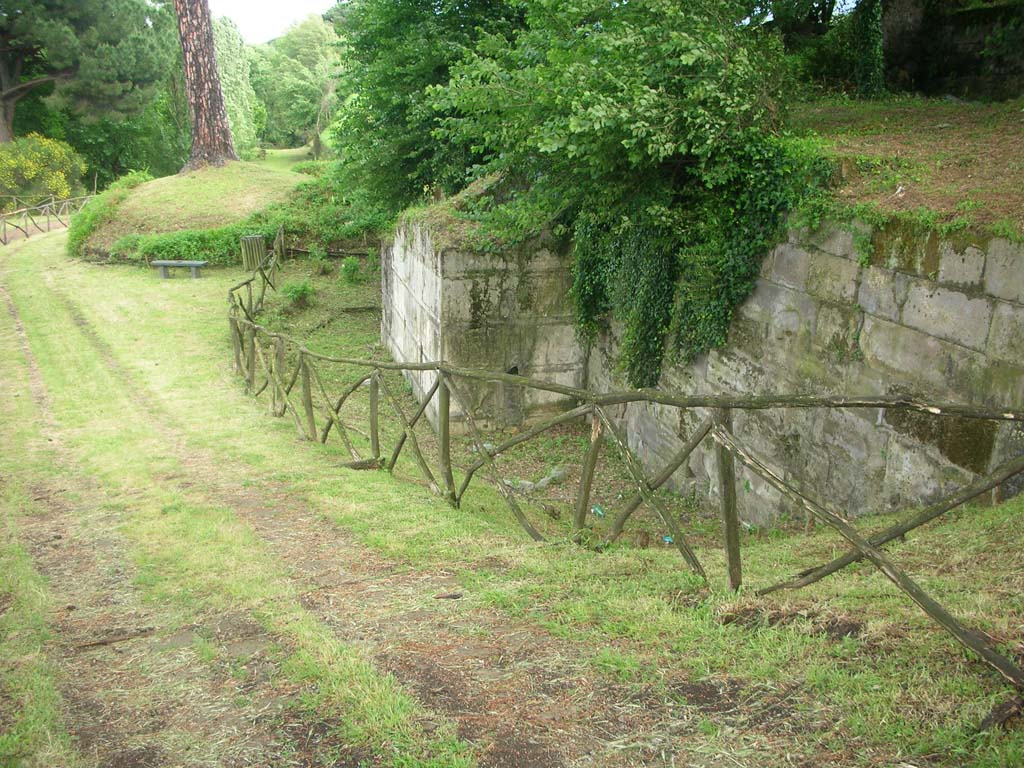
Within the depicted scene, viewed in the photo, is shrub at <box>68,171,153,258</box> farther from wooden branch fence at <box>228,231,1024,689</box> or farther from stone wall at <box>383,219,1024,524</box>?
Answer: wooden branch fence at <box>228,231,1024,689</box>

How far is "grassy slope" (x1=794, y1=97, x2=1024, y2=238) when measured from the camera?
207 inches

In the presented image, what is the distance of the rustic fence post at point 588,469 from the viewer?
468 cm

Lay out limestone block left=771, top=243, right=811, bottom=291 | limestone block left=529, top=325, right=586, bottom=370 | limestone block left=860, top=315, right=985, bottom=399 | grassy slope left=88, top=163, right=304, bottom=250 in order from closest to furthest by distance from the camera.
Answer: limestone block left=860, top=315, right=985, bottom=399, limestone block left=771, top=243, right=811, bottom=291, limestone block left=529, top=325, right=586, bottom=370, grassy slope left=88, top=163, right=304, bottom=250

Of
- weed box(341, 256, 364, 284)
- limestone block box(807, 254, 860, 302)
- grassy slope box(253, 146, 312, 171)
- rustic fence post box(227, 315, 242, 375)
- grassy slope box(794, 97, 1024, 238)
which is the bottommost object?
rustic fence post box(227, 315, 242, 375)

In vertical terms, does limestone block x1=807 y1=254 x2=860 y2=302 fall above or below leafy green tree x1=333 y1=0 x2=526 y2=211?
below

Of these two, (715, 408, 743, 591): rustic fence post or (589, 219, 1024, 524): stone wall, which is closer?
(715, 408, 743, 591): rustic fence post

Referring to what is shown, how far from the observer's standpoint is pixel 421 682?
3.29 m

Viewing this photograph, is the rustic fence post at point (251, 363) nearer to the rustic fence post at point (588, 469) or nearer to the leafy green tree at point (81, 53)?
the rustic fence post at point (588, 469)

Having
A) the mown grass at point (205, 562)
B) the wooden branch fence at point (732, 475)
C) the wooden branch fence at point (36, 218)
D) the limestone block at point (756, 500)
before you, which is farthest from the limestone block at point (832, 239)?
the wooden branch fence at point (36, 218)

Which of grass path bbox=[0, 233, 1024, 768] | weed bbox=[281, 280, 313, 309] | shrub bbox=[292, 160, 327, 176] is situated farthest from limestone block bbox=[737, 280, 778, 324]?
shrub bbox=[292, 160, 327, 176]

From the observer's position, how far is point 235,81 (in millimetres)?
35094

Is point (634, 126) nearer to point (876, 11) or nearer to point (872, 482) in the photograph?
point (872, 482)

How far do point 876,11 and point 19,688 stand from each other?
474 inches

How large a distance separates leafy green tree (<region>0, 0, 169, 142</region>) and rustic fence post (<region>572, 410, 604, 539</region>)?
3164 centimetres
